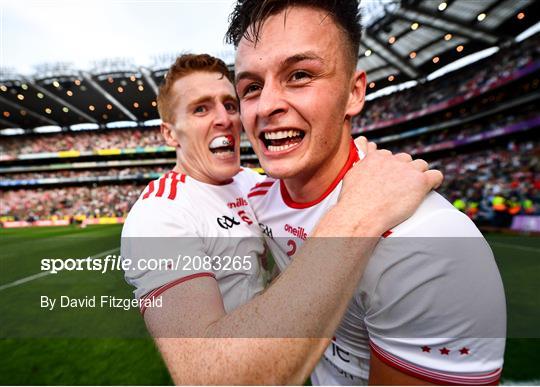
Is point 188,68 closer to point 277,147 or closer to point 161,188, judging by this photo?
point 161,188

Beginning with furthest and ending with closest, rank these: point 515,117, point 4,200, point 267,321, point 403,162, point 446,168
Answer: point 4,200
point 446,168
point 515,117
point 403,162
point 267,321

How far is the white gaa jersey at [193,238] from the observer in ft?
4.60

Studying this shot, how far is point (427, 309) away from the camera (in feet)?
3.60

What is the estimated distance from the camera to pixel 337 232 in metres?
1.10

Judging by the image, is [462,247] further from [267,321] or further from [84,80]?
[84,80]

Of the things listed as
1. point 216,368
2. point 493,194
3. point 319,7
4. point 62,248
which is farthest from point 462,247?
point 493,194

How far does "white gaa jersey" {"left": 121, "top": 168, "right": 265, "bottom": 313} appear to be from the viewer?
1.40 m

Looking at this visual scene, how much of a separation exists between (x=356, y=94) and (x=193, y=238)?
1.23 metres

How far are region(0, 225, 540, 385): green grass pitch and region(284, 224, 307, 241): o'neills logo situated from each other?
2472 millimetres

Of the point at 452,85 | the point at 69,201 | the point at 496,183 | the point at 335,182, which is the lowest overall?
the point at 496,183

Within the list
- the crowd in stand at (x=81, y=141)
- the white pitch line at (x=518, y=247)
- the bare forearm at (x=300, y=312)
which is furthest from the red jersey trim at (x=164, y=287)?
the crowd in stand at (x=81, y=141)

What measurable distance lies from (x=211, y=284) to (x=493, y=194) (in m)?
19.9

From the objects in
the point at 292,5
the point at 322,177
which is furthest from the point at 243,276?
the point at 292,5

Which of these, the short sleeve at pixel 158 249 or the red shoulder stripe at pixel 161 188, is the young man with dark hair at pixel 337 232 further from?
the red shoulder stripe at pixel 161 188
